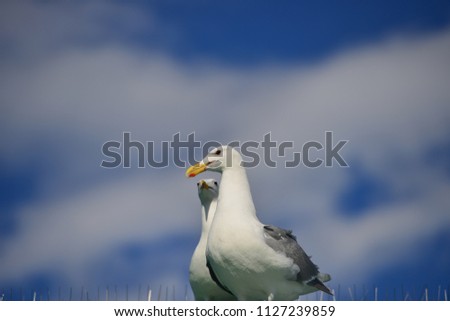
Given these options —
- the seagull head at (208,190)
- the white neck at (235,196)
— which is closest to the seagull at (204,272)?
the seagull head at (208,190)

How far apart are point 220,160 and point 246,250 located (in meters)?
1.50

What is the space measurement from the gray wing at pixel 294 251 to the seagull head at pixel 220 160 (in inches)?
39.7

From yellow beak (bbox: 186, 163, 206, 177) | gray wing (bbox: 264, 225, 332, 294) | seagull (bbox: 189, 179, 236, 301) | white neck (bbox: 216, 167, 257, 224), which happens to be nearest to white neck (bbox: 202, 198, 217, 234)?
seagull (bbox: 189, 179, 236, 301)

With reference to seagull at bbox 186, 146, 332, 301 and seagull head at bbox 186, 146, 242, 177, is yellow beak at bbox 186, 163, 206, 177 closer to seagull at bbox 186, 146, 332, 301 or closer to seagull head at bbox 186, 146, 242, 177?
seagull head at bbox 186, 146, 242, 177

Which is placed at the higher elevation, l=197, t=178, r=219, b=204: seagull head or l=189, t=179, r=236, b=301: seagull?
l=197, t=178, r=219, b=204: seagull head

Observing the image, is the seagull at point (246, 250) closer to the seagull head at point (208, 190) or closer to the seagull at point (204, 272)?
the seagull at point (204, 272)

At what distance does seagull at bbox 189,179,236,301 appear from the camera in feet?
51.8

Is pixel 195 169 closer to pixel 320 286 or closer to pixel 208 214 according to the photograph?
pixel 208 214

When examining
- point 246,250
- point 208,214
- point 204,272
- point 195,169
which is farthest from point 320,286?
point 195,169

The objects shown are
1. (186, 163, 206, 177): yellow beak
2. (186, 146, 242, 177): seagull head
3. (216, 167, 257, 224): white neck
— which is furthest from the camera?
(186, 163, 206, 177): yellow beak

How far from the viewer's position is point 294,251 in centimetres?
1474
